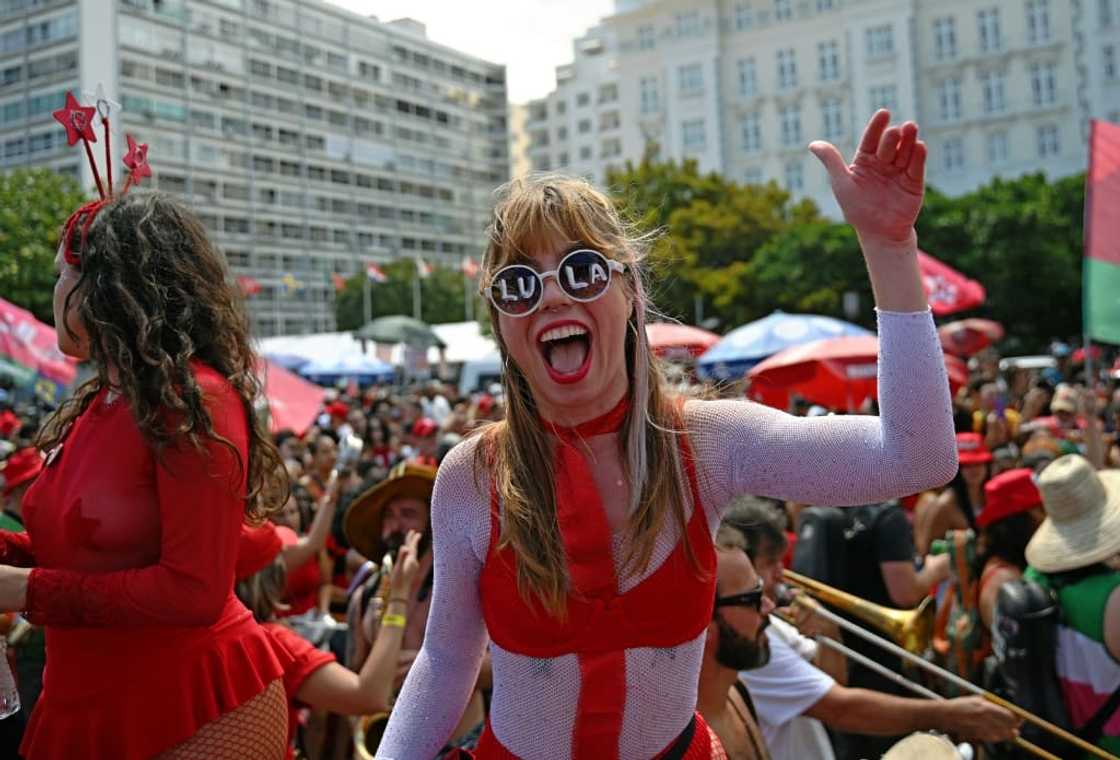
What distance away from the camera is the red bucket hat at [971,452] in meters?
6.36

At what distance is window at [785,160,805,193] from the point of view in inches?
2746

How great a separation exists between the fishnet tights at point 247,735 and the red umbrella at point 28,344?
9.57m

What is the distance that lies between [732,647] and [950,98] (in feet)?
232

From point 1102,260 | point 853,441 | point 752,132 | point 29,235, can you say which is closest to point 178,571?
point 853,441

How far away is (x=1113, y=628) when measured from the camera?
3264 millimetres

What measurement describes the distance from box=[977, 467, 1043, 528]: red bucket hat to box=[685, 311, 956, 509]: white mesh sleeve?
2.78 m

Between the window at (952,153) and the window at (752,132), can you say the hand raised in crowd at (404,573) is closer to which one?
the window at (952,153)

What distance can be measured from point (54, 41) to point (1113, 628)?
255ft

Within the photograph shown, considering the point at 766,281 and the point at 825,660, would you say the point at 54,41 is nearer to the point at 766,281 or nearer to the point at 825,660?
the point at 766,281

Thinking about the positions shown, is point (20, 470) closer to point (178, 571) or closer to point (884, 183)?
point (178, 571)

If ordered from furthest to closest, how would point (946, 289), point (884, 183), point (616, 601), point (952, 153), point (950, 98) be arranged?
1. point (950, 98)
2. point (952, 153)
3. point (946, 289)
4. point (616, 601)
5. point (884, 183)

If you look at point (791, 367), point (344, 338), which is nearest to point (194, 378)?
point (791, 367)

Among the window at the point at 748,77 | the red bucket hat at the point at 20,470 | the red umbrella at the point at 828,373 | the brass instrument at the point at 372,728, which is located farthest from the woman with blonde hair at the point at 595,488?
the window at the point at 748,77

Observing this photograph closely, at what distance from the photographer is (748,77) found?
7306 centimetres
